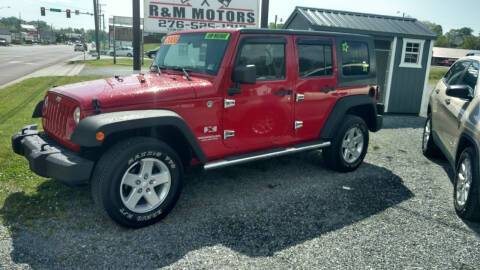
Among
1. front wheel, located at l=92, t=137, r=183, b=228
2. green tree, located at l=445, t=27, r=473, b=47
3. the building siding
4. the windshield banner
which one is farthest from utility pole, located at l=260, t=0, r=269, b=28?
green tree, located at l=445, t=27, r=473, b=47

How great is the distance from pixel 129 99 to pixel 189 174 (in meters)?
2.02

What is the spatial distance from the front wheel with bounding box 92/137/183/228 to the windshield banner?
792cm

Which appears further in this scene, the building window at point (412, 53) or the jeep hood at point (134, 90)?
the building window at point (412, 53)

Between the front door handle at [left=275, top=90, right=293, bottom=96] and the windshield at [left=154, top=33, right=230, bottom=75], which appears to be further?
the front door handle at [left=275, top=90, right=293, bottom=96]

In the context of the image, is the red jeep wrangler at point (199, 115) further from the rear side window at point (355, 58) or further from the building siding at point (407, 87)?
the building siding at point (407, 87)

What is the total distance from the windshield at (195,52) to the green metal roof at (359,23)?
5.86 meters

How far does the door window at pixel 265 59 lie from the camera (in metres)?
4.53

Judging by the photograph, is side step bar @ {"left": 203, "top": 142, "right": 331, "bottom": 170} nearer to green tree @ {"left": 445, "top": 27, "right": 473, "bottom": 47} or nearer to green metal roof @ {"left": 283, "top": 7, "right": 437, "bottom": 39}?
green metal roof @ {"left": 283, "top": 7, "right": 437, "bottom": 39}

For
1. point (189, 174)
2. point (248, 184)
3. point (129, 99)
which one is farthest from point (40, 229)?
Result: point (248, 184)

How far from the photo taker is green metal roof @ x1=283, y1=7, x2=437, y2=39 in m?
10.4

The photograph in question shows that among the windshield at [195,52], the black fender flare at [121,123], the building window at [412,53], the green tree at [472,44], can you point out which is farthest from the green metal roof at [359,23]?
the green tree at [472,44]

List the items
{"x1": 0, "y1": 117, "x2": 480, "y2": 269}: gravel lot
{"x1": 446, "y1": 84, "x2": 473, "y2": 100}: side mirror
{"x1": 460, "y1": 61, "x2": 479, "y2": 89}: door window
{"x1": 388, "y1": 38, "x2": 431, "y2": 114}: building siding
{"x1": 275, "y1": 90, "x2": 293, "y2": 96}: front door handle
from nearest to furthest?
{"x1": 0, "y1": 117, "x2": 480, "y2": 269}: gravel lot, {"x1": 446, "y1": 84, "x2": 473, "y2": 100}: side mirror, {"x1": 275, "y1": 90, "x2": 293, "y2": 96}: front door handle, {"x1": 460, "y1": 61, "x2": 479, "y2": 89}: door window, {"x1": 388, "y1": 38, "x2": 431, "y2": 114}: building siding

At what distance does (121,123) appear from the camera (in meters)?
3.51

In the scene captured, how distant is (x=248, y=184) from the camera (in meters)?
5.23
